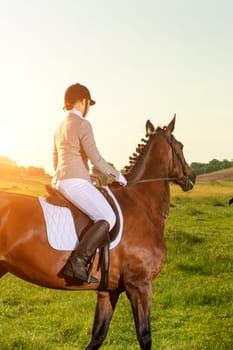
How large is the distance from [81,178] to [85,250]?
908 millimetres

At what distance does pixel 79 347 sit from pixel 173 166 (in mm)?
3205

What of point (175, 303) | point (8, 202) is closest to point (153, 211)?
point (8, 202)

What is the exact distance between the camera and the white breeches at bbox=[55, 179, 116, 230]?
22.2ft

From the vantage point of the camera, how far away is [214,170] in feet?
361

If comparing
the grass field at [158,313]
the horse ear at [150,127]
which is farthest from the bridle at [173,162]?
the grass field at [158,313]

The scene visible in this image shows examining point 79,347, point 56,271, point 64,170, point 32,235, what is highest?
point 64,170

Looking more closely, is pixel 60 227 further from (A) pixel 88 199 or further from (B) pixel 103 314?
(B) pixel 103 314

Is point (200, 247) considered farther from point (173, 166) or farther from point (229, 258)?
point (173, 166)

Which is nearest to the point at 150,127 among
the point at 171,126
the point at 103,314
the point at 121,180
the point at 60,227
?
the point at 171,126

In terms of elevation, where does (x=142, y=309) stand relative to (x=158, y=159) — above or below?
below

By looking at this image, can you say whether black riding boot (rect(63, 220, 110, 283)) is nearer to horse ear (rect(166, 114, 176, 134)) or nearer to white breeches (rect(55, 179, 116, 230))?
white breeches (rect(55, 179, 116, 230))

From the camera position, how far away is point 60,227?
6758mm

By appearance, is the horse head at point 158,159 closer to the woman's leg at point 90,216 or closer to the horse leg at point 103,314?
the woman's leg at point 90,216

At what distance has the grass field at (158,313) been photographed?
8656 mm
